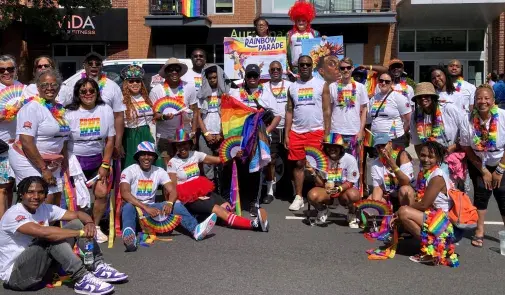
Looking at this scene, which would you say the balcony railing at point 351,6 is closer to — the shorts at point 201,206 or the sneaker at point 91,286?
the shorts at point 201,206

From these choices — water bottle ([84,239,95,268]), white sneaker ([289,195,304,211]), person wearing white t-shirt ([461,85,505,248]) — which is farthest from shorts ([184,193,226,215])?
person wearing white t-shirt ([461,85,505,248])

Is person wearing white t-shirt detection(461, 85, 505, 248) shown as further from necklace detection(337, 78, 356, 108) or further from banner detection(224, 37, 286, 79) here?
banner detection(224, 37, 286, 79)

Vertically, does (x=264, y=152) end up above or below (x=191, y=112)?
below

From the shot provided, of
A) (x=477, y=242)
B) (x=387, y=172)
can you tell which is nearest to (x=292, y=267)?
(x=387, y=172)

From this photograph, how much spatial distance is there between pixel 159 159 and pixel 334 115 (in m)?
Result: 2.39

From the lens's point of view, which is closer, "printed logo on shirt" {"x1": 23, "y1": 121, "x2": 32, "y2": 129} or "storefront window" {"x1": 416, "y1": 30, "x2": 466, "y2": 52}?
"printed logo on shirt" {"x1": 23, "y1": 121, "x2": 32, "y2": 129}

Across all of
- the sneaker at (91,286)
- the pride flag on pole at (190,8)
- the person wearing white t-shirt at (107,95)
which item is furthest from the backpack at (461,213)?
the pride flag on pole at (190,8)

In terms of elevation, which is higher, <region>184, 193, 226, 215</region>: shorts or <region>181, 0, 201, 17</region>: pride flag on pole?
<region>181, 0, 201, 17</region>: pride flag on pole

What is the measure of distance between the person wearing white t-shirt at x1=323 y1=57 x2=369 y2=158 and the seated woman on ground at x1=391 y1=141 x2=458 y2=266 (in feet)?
6.31

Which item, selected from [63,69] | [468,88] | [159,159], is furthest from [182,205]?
[63,69]

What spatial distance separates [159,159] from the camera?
24.6 feet

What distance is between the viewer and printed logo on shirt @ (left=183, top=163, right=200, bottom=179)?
23.4 feet

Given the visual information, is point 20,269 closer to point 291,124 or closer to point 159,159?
point 159,159

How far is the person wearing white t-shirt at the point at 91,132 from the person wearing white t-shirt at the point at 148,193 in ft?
0.87
